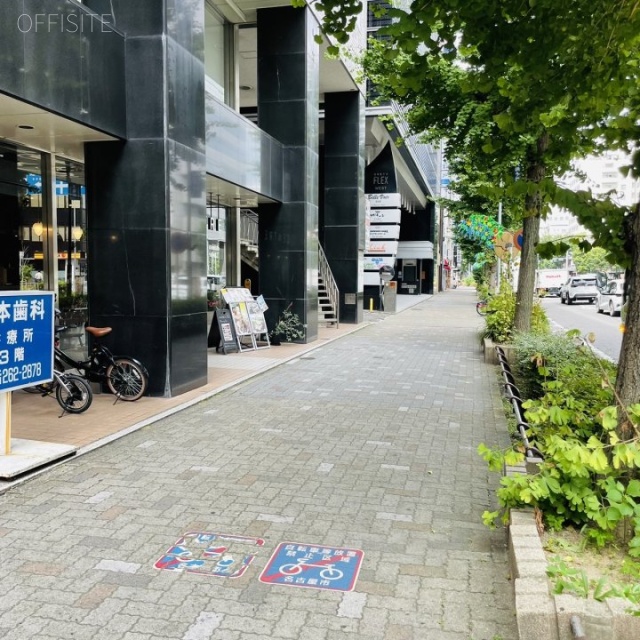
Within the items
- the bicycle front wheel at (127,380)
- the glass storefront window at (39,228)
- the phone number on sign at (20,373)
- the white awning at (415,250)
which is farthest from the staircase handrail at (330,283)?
the white awning at (415,250)

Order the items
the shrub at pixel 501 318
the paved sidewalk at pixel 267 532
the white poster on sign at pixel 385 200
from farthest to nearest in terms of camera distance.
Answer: the white poster on sign at pixel 385 200, the shrub at pixel 501 318, the paved sidewalk at pixel 267 532

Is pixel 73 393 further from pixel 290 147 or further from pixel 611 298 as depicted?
pixel 611 298

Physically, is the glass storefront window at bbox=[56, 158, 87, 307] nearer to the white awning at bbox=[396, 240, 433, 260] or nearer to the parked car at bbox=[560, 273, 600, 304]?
the parked car at bbox=[560, 273, 600, 304]

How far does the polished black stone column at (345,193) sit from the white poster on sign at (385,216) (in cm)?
487

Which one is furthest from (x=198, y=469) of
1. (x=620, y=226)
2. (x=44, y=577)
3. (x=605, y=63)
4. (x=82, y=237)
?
(x=82, y=237)

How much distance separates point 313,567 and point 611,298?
2895 centimetres

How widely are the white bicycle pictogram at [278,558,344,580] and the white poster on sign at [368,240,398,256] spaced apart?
23.0 meters

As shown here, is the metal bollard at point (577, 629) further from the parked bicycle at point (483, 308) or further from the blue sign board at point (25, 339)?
the parked bicycle at point (483, 308)

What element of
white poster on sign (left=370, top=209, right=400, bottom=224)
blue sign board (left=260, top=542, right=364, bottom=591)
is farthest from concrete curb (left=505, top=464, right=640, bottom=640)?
white poster on sign (left=370, top=209, right=400, bottom=224)

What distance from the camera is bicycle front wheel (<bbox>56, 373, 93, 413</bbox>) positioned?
738 cm

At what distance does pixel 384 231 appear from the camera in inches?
1042

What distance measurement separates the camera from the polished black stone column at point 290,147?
49.1 ft

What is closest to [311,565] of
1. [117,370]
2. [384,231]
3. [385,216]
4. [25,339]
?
[25,339]

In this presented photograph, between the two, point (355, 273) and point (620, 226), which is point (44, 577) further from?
point (355, 273)
